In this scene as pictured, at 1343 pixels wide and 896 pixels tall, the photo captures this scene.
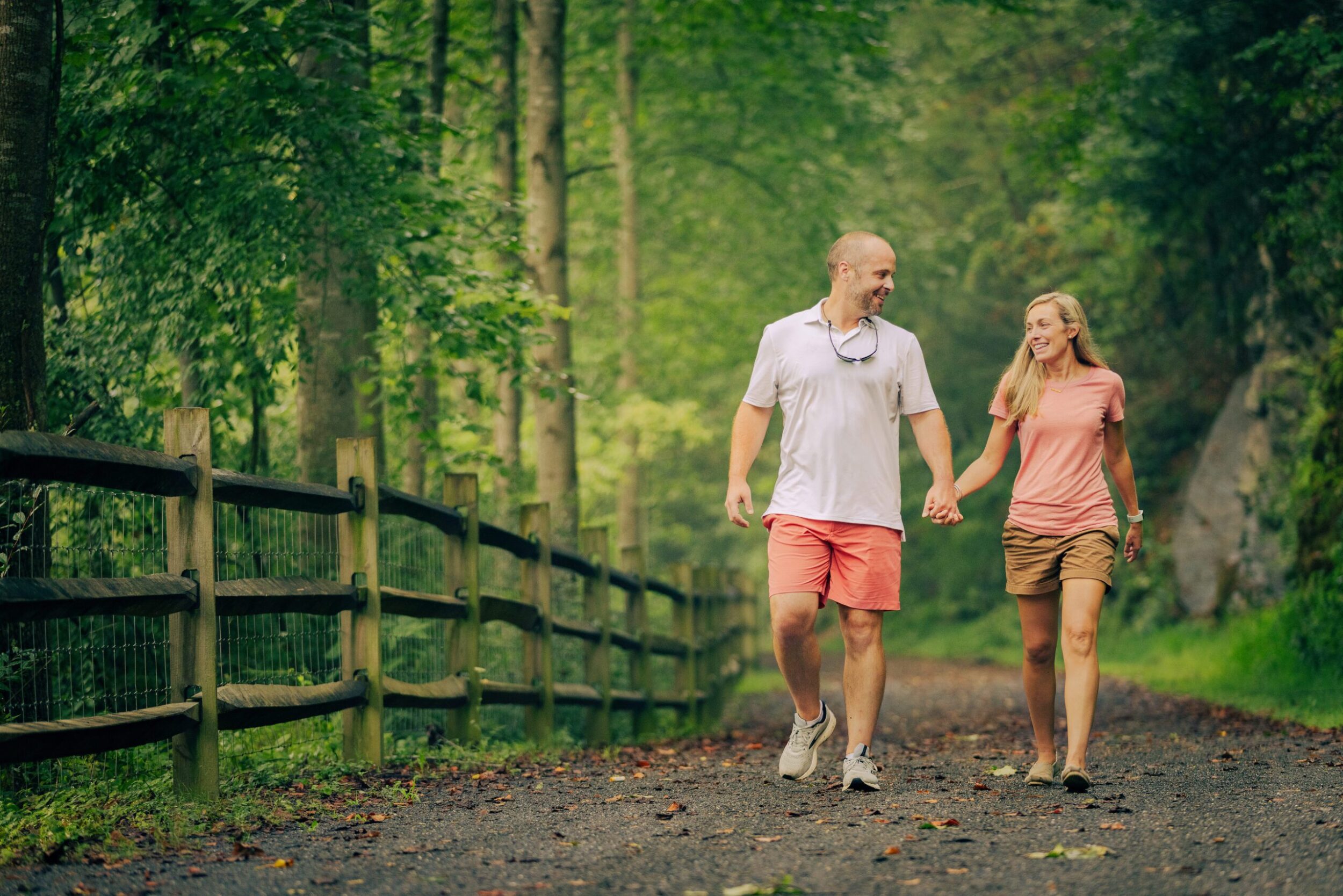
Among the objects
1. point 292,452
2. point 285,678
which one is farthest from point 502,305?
point 285,678

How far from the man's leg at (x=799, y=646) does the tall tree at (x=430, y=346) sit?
4.78 metres

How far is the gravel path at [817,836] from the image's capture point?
159 inches

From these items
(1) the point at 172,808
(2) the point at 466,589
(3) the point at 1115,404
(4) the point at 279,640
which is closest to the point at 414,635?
(2) the point at 466,589

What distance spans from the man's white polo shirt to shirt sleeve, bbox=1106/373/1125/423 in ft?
2.39

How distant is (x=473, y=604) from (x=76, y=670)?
209 centimetres

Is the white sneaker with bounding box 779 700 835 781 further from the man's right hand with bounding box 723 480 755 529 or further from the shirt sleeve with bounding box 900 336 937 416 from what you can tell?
the shirt sleeve with bounding box 900 336 937 416

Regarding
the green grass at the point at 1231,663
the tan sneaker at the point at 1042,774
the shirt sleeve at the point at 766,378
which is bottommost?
the green grass at the point at 1231,663

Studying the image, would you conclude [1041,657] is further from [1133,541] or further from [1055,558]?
[1133,541]

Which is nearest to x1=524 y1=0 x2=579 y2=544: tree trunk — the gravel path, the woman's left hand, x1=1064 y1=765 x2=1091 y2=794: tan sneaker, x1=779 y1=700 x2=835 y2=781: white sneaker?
the gravel path

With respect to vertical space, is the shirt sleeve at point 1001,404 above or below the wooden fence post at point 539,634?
above

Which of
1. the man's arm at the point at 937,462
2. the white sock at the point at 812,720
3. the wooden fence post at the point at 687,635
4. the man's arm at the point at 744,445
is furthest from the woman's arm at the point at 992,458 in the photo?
the wooden fence post at the point at 687,635

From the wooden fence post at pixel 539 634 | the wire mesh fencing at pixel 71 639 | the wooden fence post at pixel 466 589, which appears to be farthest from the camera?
the wooden fence post at pixel 539 634

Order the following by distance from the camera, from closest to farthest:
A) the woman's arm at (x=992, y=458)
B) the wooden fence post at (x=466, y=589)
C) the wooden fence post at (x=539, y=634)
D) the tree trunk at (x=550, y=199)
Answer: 1. the woman's arm at (x=992, y=458)
2. the wooden fence post at (x=466, y=589)
3. the wooden fence post at (x=539, y=634)
4. the tree trunk at (x=550, y=199)

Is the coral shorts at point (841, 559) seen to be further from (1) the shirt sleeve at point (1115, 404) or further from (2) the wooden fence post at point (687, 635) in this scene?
(2) the wooden fence post at point (687, 635)
